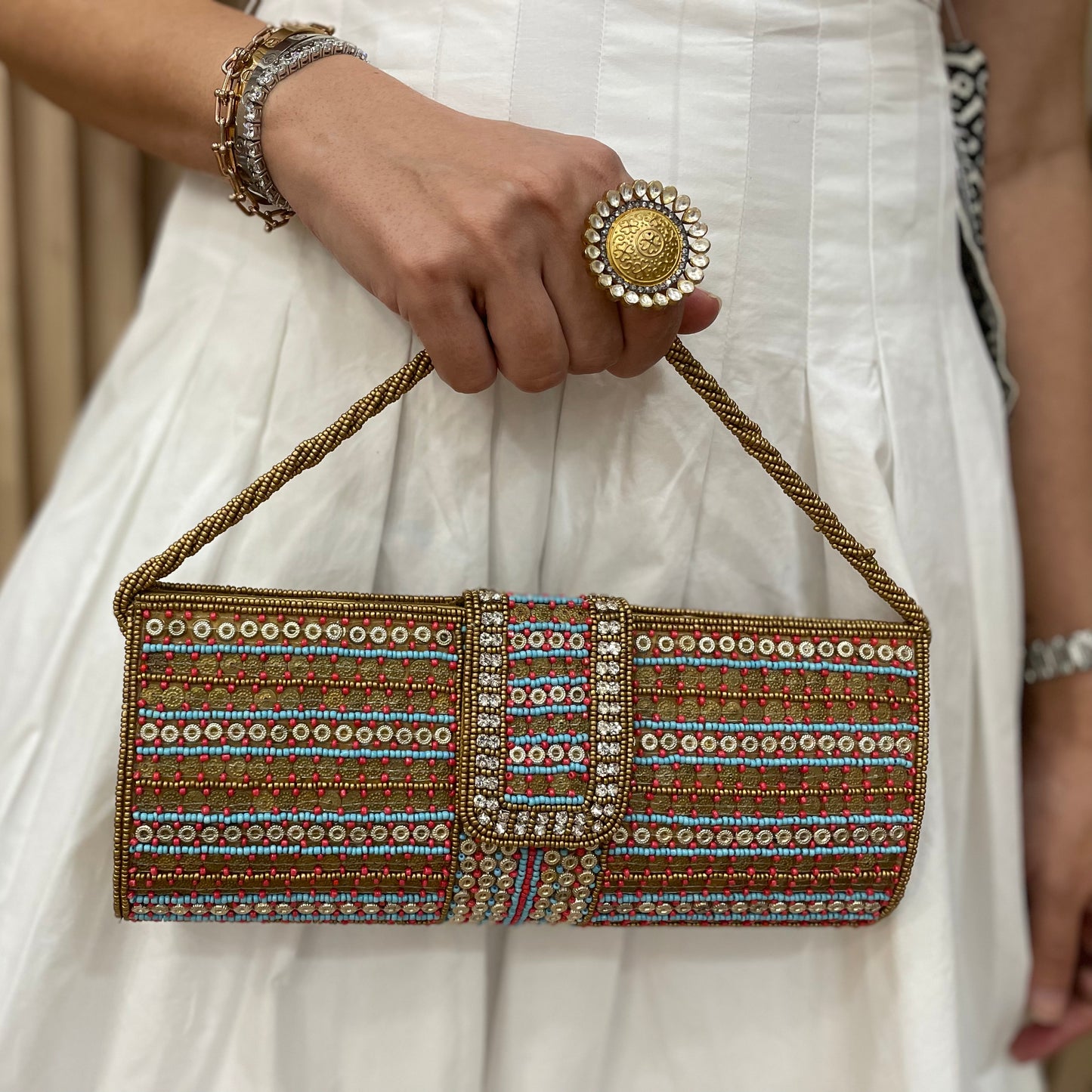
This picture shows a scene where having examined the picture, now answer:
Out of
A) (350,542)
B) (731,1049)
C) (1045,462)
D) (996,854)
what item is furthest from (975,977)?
(350,542)

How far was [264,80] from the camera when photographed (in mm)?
529

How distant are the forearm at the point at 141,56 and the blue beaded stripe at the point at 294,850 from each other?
43cm

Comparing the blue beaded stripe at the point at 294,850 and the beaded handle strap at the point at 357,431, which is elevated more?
the beaded handle strap at the point at 357,431

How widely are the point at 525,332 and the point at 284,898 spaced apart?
354mm

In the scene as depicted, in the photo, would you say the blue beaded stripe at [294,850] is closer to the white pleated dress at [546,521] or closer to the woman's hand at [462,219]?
the white pleated dress at [546,521]

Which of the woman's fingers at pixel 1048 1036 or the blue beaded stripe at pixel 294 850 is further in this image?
the woman's fingers at pixel 1048 1036

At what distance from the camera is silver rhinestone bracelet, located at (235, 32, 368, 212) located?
0.53m

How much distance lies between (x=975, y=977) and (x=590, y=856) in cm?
37

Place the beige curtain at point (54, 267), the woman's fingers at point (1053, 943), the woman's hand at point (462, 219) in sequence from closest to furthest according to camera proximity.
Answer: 1. the woman's hand at point (462, 219)
2. the woman's fingers at point (1053, 943)
3. the beige curtain at point (54, 267)

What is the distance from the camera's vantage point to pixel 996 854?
67 cm

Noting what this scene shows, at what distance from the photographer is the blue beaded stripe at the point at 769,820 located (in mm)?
539

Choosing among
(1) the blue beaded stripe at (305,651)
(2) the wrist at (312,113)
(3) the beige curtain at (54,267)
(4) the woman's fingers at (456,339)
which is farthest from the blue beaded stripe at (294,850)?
(3) the beige curtain at (54,267)

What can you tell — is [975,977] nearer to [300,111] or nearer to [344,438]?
[344,438]

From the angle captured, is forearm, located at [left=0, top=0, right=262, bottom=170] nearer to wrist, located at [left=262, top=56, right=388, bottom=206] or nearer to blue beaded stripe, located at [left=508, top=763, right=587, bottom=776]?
wrist, located at [left=262, top=56, right=388, bottom=206]
